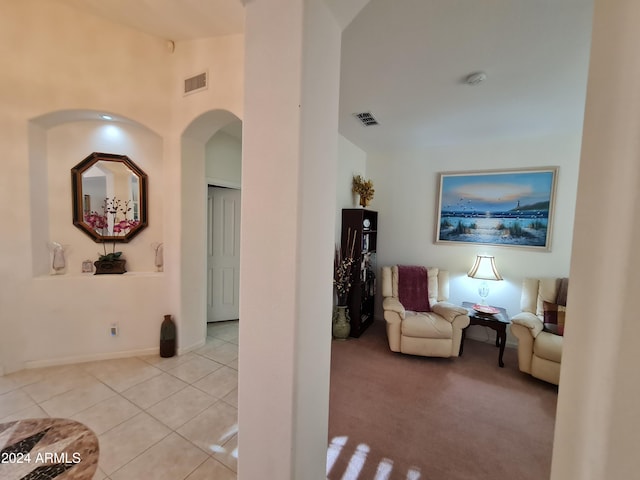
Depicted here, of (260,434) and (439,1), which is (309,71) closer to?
(439,1)

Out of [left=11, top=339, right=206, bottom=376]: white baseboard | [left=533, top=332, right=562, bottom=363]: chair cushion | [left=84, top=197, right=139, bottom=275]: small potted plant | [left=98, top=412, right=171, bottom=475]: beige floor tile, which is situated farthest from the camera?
[left=84, top=197, right=139, bottom=275]: small potted plant

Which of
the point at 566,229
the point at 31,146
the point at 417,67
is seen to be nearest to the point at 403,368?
the point at 566,229

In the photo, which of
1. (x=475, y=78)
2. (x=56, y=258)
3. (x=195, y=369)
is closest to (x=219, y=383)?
(x=195, y=369)

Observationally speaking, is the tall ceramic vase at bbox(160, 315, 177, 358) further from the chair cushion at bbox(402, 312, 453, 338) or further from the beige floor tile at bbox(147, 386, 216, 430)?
the chair cushion at bbox(402, 312, 453, 338)

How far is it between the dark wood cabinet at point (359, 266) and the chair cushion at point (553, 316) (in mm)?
2048

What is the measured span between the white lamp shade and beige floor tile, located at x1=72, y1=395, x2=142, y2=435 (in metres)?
3.76

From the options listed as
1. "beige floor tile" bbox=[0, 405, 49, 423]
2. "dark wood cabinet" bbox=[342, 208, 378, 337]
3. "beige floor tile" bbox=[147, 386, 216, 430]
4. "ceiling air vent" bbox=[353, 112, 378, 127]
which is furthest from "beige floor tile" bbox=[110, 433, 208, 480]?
"ceiling air vent" bbox=[353, 112, 378, 127]

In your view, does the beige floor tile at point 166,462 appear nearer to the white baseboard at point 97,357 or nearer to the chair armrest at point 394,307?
the white baseboard at point 97,357

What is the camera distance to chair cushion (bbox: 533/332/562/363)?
233cm

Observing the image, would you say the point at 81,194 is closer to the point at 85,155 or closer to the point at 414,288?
the point at 85,155

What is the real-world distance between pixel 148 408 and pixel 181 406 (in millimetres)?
245

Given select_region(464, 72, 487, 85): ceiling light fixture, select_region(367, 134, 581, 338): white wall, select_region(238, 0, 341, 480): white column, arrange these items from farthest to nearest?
select_region(367, 134, 581, 338): white wall → select_region(464, 72, 487, 85): ceiling light fixture → select_region(238, 0, 341, 480): white column

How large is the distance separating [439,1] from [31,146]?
11.7 ft

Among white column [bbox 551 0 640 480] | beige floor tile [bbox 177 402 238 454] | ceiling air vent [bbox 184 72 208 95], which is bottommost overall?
beige floor tile [bbox 177 402 238 454]
